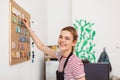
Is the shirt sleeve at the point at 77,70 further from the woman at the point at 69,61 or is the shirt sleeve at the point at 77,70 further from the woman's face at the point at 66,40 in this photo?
the woman's face at the point at 66,40

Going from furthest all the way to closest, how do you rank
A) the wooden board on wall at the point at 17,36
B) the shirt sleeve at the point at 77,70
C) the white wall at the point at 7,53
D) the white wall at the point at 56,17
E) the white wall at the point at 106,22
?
1. the white wall at the point at 56,17
2. the white wall at the point at 106,22
3. the wooden board on wall at the point at 17,36
4. the white wall at the point at 7,53
5. the shirt sleeve at the point at 77,70

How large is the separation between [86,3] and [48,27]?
803 millimetres

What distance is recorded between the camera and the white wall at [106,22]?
3439 mm

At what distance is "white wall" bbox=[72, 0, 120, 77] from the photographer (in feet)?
11.3

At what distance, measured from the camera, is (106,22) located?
11.3 ft

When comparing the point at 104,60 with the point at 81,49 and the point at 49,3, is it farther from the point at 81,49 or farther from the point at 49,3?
the point at 49,3

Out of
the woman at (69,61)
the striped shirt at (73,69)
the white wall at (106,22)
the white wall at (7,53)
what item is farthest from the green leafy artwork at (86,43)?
the striped shirt at (73,69)

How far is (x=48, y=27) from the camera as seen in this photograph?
3699 mm

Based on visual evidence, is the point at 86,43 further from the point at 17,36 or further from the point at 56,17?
the point at 17,36

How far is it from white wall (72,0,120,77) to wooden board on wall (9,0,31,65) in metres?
1.52

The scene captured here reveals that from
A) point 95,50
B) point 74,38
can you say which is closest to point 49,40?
point 95,50

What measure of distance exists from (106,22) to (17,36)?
6.39 feet

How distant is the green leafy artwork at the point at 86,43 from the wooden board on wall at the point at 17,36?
139 centimetres

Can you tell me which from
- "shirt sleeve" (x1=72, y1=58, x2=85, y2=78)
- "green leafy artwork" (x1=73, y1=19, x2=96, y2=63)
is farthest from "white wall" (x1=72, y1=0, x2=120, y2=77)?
"shirt sleeve" (x1=72, y1=58, x2=85, y2=78)
